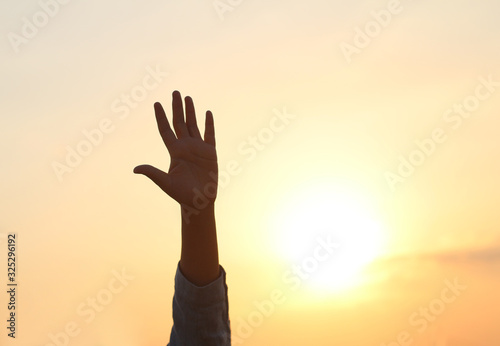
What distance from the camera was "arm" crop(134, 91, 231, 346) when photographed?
351cm

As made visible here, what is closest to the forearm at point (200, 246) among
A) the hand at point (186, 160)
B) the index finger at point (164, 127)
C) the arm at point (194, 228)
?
the arm at point (194, 228)

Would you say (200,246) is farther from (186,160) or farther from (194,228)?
(186,160)

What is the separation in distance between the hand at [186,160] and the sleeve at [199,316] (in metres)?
0.65

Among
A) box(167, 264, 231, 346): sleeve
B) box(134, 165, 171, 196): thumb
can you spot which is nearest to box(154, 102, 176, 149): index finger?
box(134, 165, 171, 196): thumb

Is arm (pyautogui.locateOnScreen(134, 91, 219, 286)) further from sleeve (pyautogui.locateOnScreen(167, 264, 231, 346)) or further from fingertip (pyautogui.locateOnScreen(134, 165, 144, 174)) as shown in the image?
sleeve (pyautogui.locateOnScreen(167, 264, 231, 346))

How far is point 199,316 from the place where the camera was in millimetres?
3475

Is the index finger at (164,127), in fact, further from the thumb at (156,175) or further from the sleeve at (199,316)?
the sleeve at (199,316)

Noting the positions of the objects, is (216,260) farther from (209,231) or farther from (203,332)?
(203,332)

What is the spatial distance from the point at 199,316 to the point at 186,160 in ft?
3.96

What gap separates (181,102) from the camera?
4.38m

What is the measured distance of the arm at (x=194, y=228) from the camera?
3.51 meters

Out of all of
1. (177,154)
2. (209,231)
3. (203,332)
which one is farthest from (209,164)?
(203,332)

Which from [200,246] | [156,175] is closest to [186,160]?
[156,175]

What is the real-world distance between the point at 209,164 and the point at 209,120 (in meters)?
0.47
